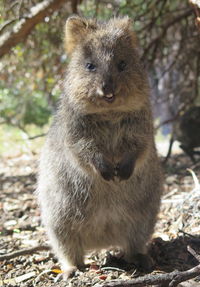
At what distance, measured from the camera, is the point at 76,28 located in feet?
13.4

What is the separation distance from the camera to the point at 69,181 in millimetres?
4066

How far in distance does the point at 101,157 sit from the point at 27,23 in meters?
2.47

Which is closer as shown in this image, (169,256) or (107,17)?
(169,256)

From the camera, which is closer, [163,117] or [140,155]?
[140,155]

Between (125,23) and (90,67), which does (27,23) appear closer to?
(125,23)

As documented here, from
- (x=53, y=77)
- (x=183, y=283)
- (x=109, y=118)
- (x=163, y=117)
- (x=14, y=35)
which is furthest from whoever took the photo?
(x=163, y=117)

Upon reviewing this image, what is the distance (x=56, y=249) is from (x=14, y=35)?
109 inches

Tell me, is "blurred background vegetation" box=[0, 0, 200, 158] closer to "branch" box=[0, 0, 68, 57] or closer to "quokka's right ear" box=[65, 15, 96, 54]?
"branch" box=[0, 0, 68, 57]

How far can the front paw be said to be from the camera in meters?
3.77

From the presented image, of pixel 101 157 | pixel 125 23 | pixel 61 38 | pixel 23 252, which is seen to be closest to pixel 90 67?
pixel 125 23

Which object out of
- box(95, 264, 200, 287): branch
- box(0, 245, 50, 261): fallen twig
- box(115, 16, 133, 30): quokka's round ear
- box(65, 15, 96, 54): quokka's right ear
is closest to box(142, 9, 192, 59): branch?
box(115, 16, 133, 30): quokka's round ear

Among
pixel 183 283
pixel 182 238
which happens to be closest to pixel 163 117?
pixel 182 238

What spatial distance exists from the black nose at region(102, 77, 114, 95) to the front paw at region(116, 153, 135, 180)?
61 centimetres

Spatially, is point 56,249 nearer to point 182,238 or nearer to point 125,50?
A: point 182,238
